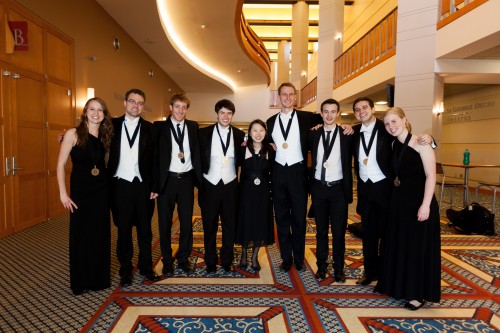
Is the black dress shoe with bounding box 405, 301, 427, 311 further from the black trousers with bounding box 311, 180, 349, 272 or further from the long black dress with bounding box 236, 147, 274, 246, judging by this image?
the long black dress with bounding box 236, 147, 274, 246

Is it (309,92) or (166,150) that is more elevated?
(309,92)

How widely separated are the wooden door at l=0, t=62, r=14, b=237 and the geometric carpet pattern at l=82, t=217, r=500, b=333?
2497mm

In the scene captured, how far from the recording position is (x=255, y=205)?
10.9 feet

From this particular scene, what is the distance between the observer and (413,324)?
2.42 meters

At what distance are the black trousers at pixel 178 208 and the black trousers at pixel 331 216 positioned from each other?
45.9 inches

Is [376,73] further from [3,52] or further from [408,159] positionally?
[3,52]

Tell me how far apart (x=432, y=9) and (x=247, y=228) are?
249 inches

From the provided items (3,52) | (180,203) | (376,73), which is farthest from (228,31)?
(180,203)

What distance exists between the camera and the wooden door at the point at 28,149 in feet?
15.3


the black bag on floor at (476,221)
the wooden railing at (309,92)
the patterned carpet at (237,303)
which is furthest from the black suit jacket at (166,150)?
the wooden railing at (309,92)

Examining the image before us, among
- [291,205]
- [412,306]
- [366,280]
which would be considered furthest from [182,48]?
[412,306]

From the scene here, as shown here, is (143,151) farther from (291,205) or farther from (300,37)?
(300,37)

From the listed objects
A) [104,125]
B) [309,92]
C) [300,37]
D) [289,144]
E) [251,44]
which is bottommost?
[289,144]

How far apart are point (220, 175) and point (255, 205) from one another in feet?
1.49
